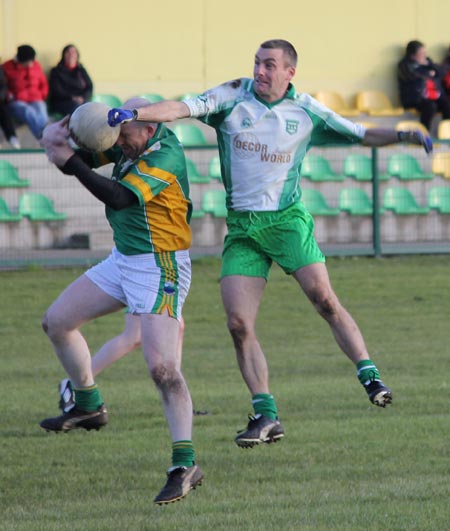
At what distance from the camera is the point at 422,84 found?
23219 mm

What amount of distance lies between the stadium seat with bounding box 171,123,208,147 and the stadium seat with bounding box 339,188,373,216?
270 cm

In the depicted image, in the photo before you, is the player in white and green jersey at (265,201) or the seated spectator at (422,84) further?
the seated spectator at (422,84)

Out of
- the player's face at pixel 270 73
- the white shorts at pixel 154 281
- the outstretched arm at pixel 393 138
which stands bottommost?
the white shorts at pixel 154 281

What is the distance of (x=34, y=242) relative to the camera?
18938 mm

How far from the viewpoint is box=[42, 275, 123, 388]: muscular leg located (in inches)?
319

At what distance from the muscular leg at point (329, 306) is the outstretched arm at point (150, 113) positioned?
→ 4.48 ft

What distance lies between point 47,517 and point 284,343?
7.40 meters

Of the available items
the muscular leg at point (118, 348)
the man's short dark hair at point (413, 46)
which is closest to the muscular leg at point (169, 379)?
the muscular leg at point (118, 348)

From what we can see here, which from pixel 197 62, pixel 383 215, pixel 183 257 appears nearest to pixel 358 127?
pixel 183 257

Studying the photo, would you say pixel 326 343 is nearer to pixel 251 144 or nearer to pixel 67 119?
pixel 251 144

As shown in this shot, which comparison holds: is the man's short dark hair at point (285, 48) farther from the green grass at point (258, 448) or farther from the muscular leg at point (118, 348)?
the green grass at point (258, 448)

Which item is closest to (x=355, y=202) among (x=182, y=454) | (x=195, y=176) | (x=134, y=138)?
(x=195, y=176)

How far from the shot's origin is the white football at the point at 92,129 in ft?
24.7

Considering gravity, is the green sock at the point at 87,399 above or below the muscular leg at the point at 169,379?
below
